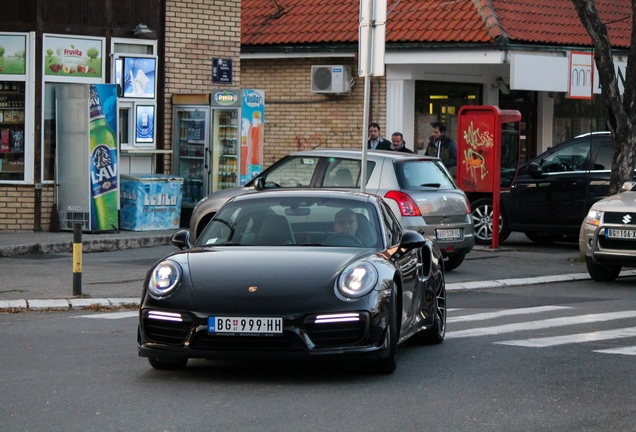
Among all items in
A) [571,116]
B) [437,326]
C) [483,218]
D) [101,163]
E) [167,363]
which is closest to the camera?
[167,363]

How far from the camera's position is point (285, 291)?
27.3 feet

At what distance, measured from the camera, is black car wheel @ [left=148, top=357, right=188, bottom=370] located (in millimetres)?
8789

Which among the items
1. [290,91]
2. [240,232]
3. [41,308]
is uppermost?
[290,91]

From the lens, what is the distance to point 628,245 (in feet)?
51.7

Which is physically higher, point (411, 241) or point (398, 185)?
point (398, 185)

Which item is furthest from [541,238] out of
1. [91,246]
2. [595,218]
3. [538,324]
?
[538,324]

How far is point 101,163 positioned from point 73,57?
2.04 m

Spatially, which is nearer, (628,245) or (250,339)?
(250,339)

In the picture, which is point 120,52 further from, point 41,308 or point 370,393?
point 370,393

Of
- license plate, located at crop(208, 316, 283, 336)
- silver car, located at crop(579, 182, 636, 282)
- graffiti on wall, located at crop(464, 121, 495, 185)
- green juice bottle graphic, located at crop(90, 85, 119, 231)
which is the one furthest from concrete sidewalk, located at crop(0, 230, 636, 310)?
license plate, located at crop(208, 316, 283, 336)

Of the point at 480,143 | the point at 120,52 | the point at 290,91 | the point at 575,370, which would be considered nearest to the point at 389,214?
the point at 575,370

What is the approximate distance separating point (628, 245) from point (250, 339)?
28.4 feet

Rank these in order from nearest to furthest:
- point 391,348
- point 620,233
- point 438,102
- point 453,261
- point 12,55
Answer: point 391,348 < point 620,233 < point 453,261 < point 12,55 < point 438,102

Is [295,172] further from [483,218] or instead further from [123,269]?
[483,218]
